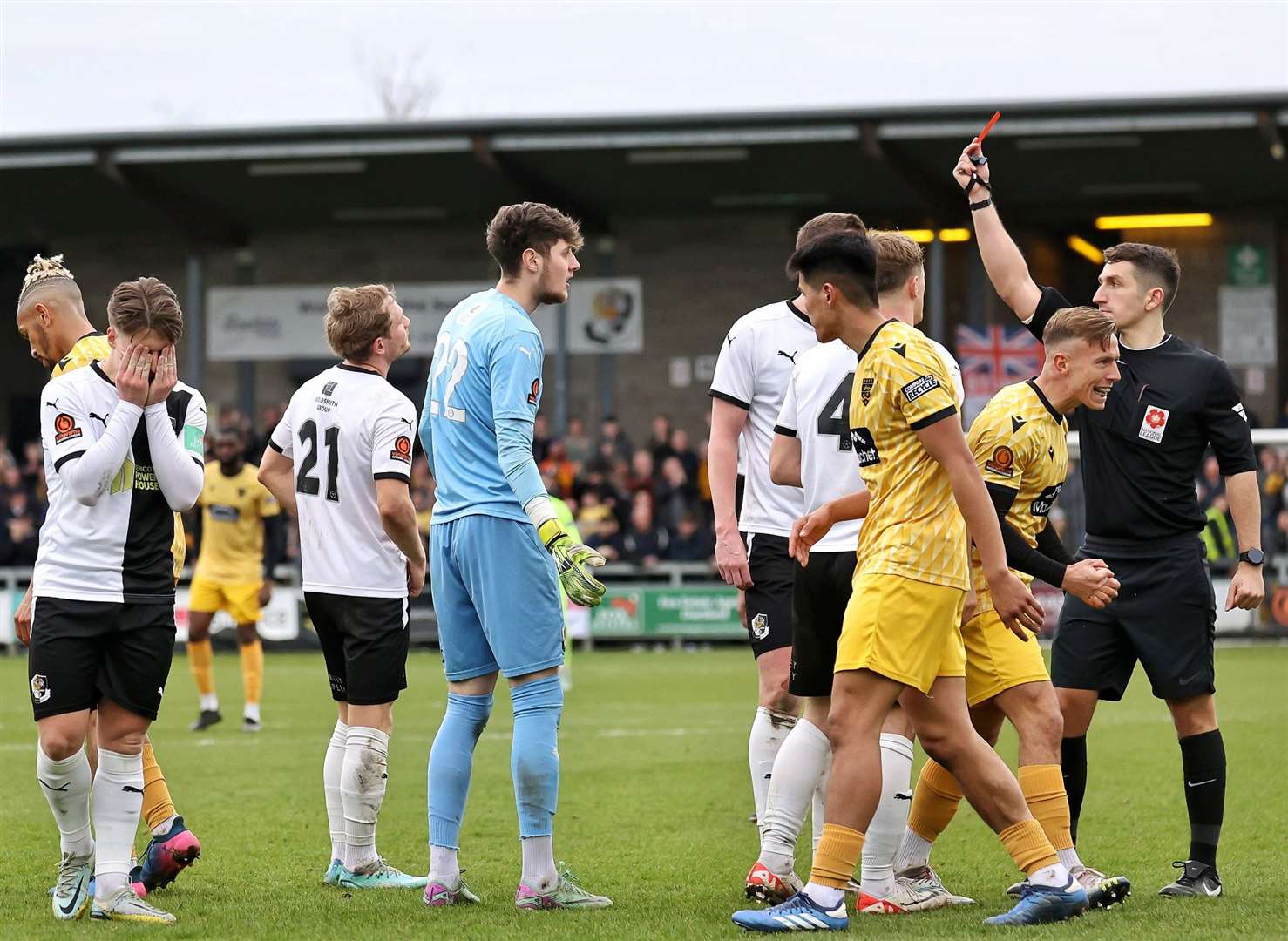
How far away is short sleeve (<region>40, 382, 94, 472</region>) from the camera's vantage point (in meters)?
5.62

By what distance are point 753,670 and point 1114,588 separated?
40.5 ft

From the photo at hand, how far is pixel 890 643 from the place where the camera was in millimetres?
5109

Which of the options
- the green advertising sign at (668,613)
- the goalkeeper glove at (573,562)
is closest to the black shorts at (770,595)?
the goalkeeper glove at (573,562)

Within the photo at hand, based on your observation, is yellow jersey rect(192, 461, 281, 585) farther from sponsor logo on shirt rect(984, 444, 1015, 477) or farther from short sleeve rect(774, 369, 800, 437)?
sponsor logo on shirt rect(984, 444, 1015, 477)

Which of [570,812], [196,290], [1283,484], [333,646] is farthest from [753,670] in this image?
[196,290]

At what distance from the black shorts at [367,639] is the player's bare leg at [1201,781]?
2.83 metres

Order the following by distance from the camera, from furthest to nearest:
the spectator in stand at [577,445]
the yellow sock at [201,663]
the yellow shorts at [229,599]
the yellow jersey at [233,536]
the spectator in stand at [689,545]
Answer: the spectator in stand at [577,445] → the spectator in stand at [689,545] → the yellow jersey at [233,536] → the yellow shorts at [229,599] → the yellow sock at [201,663]

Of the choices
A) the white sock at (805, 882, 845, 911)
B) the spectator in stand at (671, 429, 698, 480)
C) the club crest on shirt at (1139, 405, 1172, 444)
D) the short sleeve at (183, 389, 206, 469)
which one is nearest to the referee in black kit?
the club crest on shirt at (1139, 405, 1172, 444)

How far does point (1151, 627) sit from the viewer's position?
6160mm

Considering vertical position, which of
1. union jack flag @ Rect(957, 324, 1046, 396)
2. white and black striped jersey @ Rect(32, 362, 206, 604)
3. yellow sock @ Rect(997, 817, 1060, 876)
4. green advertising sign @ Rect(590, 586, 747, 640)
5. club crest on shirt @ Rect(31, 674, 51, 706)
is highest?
union jack flag @ Rect(957, 324, 1046, 396)

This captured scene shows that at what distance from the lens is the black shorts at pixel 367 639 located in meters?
6.43

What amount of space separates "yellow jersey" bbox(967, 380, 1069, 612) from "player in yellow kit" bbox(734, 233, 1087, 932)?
497 millimetres

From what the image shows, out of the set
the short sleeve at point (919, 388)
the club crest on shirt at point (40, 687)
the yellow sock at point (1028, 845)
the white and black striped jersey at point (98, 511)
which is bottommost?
the yellow sock at point (1028, 845)

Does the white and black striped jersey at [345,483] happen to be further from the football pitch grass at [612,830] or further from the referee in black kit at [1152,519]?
the referee in black kit at [1152,519]
